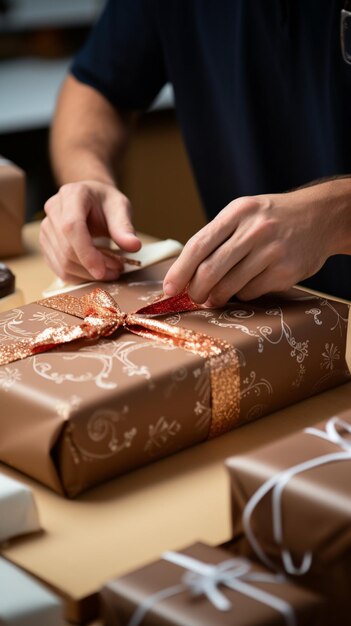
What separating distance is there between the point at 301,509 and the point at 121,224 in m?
0.53

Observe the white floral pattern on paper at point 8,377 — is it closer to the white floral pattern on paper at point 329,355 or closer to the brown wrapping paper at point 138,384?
the brown wrapping paper at point 138,384

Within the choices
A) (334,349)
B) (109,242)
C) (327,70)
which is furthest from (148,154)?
(334,349)

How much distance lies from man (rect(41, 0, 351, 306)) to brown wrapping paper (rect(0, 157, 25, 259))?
0.30 feet

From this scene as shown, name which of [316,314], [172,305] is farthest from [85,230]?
[316,314]

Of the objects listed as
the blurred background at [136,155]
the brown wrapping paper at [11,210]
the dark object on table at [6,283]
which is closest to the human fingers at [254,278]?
the dark object on table at [6,283]

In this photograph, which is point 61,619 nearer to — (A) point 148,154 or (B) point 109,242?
(B) point 109,242

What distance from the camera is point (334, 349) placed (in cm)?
96

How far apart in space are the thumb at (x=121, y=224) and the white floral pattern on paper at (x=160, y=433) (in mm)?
286

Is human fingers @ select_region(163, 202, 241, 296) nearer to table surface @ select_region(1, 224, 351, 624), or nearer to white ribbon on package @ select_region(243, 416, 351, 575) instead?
table surface @ select_region(1, 224, 351, 624)

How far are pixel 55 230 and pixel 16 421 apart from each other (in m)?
0.36

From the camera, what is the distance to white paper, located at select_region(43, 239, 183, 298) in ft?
3.59

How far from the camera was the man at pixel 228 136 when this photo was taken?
3.18 feet

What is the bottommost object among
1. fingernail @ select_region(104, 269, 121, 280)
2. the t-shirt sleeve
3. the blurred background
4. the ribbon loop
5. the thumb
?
the blurred background

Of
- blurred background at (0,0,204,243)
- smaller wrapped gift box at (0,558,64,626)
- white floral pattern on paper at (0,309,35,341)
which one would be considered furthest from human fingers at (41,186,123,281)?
blurred background at (0,0,204,243)
